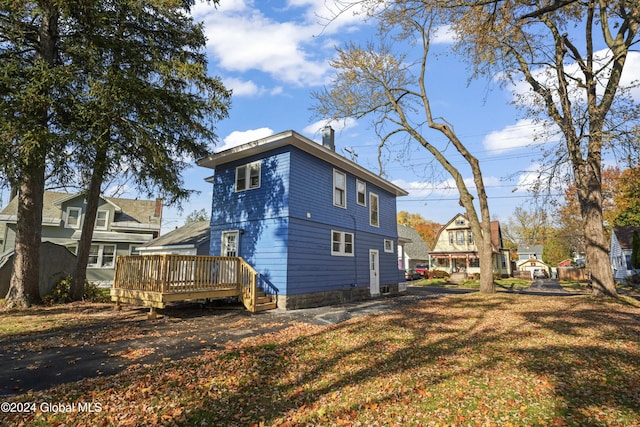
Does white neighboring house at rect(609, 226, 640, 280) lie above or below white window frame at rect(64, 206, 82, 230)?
below

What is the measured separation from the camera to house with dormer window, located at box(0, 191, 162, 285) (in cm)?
2169

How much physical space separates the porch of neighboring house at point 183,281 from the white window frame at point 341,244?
3.83 m

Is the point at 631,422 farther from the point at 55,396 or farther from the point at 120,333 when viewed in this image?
the point at 120,333

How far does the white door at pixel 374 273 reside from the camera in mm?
16578

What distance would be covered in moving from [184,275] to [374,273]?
10149mm

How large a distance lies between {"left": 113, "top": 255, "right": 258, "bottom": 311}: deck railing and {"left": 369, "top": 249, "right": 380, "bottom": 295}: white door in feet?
24.4

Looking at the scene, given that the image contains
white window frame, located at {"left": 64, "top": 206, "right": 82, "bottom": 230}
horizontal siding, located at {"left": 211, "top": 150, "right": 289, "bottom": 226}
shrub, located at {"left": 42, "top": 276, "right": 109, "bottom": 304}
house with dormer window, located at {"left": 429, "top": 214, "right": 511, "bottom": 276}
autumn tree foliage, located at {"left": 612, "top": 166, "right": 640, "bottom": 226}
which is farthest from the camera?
house with dormer window, located at {"left": 429, "top": 214, "right": 511, "bottom": 276}

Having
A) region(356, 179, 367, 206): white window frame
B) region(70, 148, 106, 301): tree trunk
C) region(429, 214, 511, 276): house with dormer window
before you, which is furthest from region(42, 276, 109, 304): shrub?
region(429, 214, 511, 276): house with dormer window

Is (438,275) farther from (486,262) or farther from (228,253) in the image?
(228,253)

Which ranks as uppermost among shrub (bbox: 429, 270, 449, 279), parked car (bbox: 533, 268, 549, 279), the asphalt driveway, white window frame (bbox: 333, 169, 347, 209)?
white window frame (bbox: 333, 169, 347, 209)

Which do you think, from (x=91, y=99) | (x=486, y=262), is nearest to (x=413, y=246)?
(x=486, y=262)

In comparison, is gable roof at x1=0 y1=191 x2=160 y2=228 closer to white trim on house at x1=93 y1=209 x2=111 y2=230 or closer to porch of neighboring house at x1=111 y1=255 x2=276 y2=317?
white trim on house at x1=93 y1=209 x2=111 y2=230

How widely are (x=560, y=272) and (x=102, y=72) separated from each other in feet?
164

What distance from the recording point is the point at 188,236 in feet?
62.0
